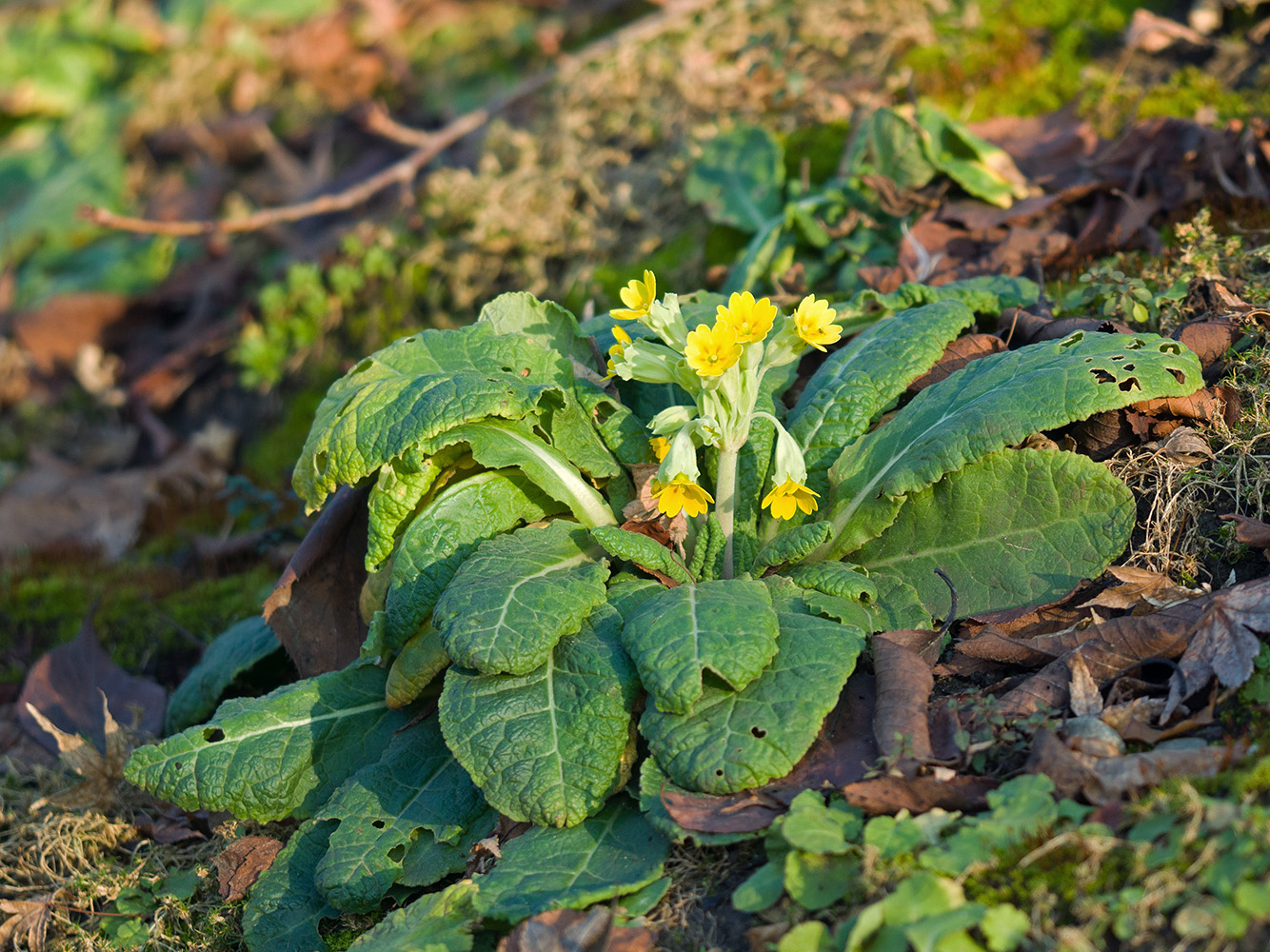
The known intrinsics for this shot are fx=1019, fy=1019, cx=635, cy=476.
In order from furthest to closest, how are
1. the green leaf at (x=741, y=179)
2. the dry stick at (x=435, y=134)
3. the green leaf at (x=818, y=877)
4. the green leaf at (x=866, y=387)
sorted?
the dry stick at (x=435, y=134), the green leaf at (x=741, y=179), the green leaf at (x=866, y=387), the green leaf at (x=818, y=877)

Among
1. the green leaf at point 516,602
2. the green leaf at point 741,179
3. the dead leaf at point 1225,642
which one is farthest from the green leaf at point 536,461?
the green leaf at point 741,179

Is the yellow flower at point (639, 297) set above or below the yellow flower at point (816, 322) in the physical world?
above

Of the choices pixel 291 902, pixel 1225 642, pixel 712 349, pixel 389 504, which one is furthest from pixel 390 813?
pixel 1225 642

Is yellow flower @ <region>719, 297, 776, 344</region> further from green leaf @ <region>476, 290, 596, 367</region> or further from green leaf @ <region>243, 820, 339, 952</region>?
green leaf @ <region>243, 820, 339, 952</region>


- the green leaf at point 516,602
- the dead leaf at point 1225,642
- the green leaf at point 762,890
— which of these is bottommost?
the green leaf at point 762,890

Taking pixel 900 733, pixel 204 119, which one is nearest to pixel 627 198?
pixel 900 733

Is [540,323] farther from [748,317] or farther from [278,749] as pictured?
[278,749]

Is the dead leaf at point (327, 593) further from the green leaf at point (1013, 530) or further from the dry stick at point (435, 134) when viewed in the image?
the dry stick at point (435, 134)
